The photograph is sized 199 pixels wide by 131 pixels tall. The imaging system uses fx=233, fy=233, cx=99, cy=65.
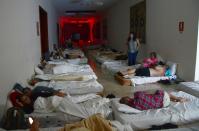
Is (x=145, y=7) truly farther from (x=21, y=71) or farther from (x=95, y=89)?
(x=21, y=71)

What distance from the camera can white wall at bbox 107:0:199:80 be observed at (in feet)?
19.2

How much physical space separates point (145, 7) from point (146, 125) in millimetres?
6418

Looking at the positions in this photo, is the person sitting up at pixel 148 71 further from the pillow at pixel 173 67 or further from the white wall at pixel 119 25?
the white wall at pixel 119 25

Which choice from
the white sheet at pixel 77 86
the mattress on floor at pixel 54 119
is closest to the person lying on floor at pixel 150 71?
the white sheet at pixel 77 86

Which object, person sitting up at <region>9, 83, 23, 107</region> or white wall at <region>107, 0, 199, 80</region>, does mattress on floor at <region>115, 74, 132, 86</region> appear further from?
person sitting up at <region>9, 83, 23, 107</region>

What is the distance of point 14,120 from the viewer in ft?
10.0

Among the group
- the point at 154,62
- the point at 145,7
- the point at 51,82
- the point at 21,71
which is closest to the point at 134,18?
the point at 145,7

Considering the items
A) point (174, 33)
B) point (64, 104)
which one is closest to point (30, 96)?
point (64, 104)

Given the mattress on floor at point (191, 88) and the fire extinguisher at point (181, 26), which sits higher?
the fire extinguisher at point (181, 26)

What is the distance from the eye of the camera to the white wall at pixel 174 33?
5.85m

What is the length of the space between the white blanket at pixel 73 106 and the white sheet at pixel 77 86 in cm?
88

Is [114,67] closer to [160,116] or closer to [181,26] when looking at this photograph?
[181,26]

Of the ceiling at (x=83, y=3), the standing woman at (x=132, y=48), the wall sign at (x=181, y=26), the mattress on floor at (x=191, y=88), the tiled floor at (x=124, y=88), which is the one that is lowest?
the tiled floor at (x=124, y=88)

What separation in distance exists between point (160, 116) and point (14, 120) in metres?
1.97
